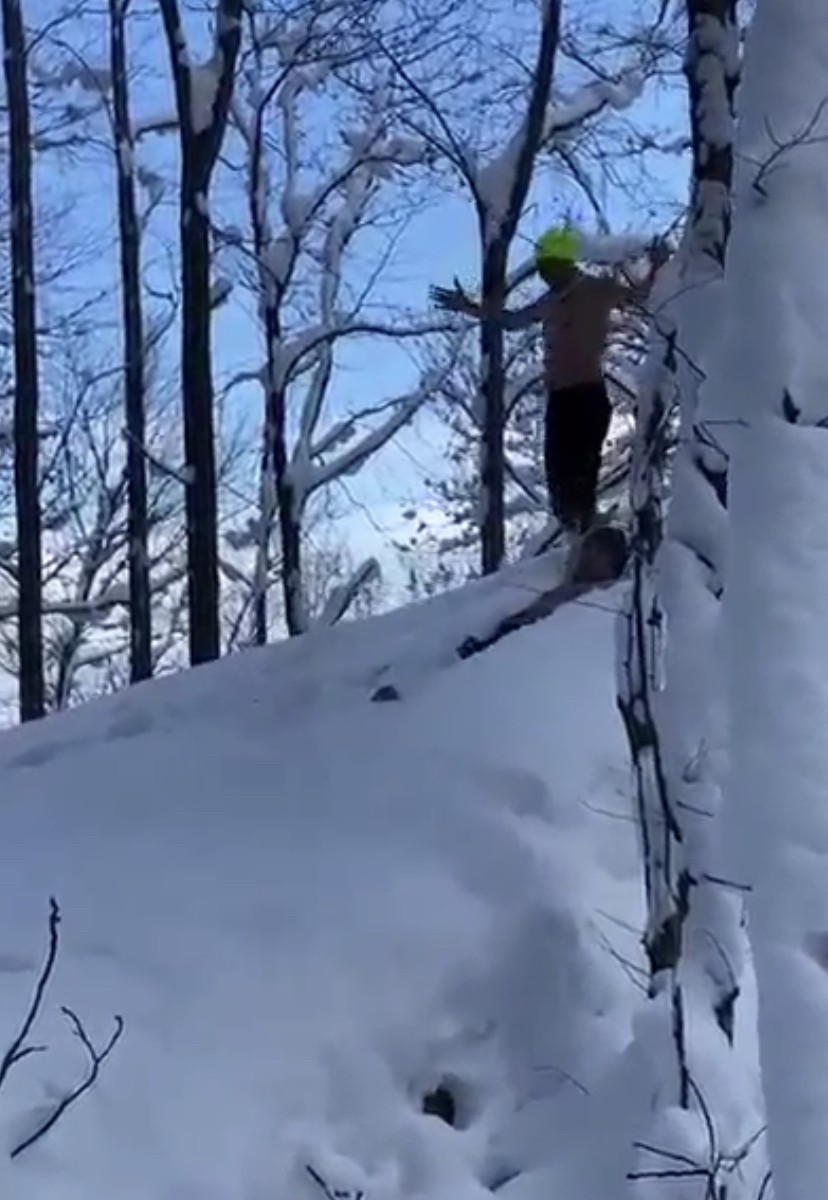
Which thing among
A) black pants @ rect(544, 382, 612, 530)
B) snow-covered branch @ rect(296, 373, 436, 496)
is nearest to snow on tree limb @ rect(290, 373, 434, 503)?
snow-covered branch @ rect(296, 373, 436, 496)

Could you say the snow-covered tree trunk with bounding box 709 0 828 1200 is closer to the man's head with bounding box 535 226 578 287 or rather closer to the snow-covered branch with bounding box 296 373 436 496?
the man's head with bounding box 535 226 578 287

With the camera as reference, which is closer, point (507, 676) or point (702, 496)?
point (702, 496)

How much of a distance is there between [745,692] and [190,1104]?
1.84 m

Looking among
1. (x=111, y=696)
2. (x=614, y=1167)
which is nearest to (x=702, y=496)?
(x=614, y=1167)

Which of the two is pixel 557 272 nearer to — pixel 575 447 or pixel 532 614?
pixel 575 447

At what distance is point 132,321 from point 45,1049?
10756 mm

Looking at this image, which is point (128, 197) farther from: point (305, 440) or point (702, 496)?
point (702, 496)

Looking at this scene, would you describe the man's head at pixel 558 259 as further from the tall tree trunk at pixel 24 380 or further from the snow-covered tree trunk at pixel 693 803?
the tall tree trunk at pixel 24 380

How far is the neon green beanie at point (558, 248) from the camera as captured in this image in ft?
19.9

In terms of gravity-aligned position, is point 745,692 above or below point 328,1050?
above

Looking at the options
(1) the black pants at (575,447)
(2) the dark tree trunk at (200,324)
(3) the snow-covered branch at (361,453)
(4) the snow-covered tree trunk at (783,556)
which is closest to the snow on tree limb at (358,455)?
(3) the snow-covered branch at (361,453)

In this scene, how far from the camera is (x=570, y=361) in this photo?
6.39 meters

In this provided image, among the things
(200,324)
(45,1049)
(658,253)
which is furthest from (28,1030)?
(200,324)

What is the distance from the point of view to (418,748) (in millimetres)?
5391
